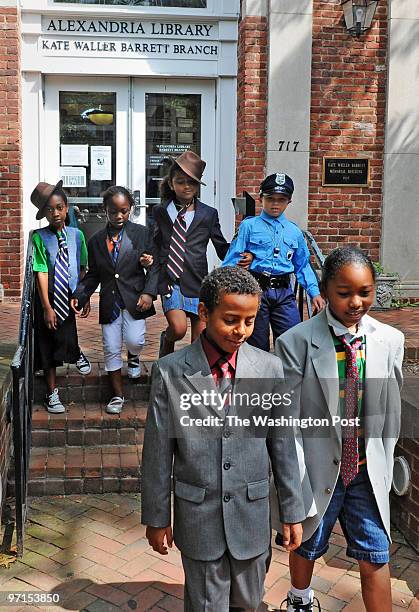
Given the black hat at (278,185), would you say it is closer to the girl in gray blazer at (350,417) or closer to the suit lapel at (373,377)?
the girl in gray blazer at (350,417)

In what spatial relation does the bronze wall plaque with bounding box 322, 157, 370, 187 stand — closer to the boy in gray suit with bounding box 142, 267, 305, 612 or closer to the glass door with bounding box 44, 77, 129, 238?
the glass door with bounding box 44, 77, 129, 238

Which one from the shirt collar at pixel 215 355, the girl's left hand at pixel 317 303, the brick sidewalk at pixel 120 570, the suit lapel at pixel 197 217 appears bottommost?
the brick sidewalk at pixel 120 570

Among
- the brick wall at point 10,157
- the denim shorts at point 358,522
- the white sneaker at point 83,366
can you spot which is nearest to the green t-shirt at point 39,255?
the white sneaker at point 83,366

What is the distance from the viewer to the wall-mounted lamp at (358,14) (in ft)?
27.6

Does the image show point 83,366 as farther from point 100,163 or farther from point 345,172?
point 345,172

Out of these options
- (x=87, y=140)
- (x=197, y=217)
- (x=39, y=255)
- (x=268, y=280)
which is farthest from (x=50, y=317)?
(x=87, y=140)

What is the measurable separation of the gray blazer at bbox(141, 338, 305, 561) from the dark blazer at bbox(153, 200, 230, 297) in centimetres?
221

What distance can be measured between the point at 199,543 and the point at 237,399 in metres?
0.51

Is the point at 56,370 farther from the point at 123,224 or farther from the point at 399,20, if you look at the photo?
the point at 399,20

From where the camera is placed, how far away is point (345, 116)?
8.82 metres

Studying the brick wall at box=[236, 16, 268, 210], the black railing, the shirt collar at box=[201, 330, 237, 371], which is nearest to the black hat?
the black railing

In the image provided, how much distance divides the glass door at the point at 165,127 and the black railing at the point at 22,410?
14.1ft

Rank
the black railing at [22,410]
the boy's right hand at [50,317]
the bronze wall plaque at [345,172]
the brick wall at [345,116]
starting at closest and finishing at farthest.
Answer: the black railing at [22,410] → the boy's right hand at [50,317] → the brick wall at [345,116] → the bronze wall plaque at [345,172]

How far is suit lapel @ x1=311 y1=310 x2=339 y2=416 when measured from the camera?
115 inches
